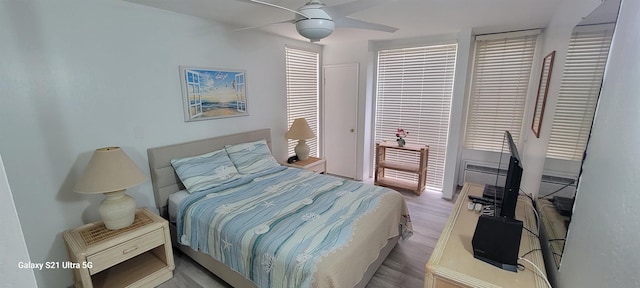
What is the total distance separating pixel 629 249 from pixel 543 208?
1.12 meters

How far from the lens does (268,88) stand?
3633 millimetres

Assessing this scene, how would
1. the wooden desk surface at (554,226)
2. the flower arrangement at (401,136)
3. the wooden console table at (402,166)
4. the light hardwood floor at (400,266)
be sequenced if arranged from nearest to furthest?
1. the wooden desk surface at (554,226)
2. the light hardwood floor at (400,266)
3. the wooden console table at (402,166)
4. the flower arrangement at (401,136)

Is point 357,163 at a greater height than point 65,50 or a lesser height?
lesser

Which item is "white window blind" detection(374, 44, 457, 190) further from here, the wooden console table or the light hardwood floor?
the light hardwood floor

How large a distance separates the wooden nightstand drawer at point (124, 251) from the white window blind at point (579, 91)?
8.92 ft

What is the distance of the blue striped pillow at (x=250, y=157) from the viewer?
2.97 m

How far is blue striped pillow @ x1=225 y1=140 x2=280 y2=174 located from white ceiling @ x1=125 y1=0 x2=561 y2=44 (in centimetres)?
139

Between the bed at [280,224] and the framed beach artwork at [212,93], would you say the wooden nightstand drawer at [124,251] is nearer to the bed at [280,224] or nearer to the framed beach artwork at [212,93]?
the bed at [280,224]

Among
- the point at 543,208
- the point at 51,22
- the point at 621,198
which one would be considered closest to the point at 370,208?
the point at 543,208

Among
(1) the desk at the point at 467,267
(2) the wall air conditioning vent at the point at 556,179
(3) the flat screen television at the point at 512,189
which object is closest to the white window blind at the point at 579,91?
(2) the wall air conditioning vent at the point at 556,179

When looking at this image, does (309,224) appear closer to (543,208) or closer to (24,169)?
(543,208)

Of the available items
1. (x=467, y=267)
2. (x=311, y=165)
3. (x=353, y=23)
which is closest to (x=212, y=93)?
(x=311, y=165)

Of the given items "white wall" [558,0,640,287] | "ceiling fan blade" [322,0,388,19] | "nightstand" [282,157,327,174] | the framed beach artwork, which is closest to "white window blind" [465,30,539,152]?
"nightstand" [282,157,327,174]

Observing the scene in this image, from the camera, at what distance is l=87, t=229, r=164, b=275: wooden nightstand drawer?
1.82 m
